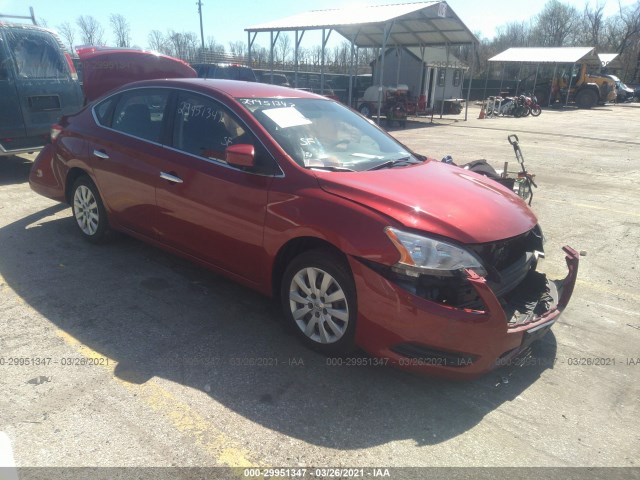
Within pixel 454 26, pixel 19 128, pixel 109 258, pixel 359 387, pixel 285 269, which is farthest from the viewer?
pixel 454 26

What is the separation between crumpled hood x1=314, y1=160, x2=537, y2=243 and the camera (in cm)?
282

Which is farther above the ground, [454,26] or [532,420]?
[454,26]

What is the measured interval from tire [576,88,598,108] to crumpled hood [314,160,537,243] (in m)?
36.2

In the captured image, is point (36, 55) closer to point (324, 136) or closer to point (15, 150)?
point (15, 150)

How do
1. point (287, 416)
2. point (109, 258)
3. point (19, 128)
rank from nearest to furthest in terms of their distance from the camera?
1. point (287, 416)
2. point (109, 258)
3. point (19, 128)

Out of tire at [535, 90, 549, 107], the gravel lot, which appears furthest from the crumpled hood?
tire at [535, 90, 549, 107]

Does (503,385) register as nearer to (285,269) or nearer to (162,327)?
(285,269)

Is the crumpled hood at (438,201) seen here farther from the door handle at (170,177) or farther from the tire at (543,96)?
the tire at (543,96)

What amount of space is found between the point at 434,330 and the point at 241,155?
1.67 meters

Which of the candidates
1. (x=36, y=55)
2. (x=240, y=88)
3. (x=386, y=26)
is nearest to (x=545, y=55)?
(x=386, y=26)

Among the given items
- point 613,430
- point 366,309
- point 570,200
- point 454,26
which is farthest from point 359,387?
point 454,26

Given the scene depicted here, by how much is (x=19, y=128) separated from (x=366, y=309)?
23.5 feet

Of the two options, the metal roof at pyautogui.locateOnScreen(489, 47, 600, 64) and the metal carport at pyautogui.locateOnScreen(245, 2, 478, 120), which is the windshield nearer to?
the metal carport at pyautogui.locateOnScreen(245, 2, 478, 120)

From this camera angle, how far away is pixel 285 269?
10.9 feet
